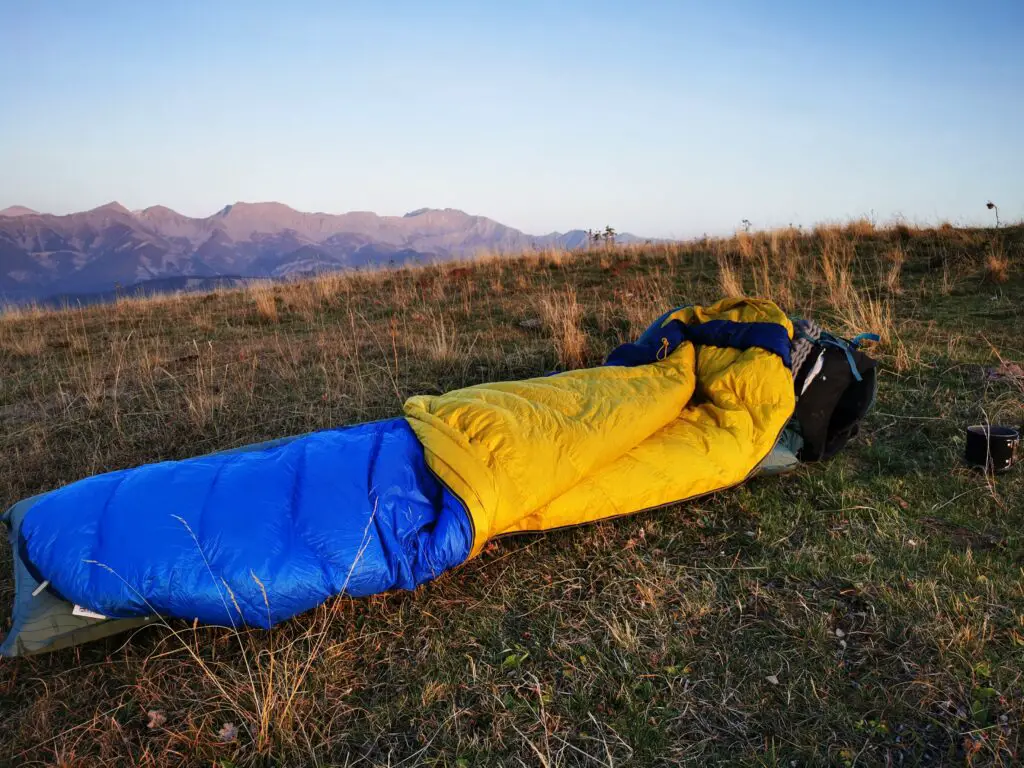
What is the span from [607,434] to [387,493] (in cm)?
95

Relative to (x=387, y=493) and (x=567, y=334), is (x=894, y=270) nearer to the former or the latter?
(x=567, y=334)

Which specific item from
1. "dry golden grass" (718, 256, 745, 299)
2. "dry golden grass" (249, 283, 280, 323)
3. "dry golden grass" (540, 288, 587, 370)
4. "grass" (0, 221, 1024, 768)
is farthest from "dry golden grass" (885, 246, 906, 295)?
"dry golden grass" (249, 283, 280, 323)

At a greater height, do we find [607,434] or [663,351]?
[663,351]

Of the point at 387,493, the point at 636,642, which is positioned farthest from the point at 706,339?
the point at 387,493

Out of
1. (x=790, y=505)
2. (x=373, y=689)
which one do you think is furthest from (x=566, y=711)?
(x=790, y=505)

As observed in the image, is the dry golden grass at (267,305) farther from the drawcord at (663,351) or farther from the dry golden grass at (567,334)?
the drawcord at (663,351)

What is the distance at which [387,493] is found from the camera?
2.28m

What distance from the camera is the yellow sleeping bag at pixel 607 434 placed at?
91.7 inches

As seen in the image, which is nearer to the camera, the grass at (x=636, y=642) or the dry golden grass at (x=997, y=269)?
the grass at (x=636, y=642)

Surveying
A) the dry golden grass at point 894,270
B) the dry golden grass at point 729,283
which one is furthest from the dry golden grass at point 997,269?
the dry golden grass at point 729,283

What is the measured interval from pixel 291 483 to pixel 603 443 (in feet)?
4.12

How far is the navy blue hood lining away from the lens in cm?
307

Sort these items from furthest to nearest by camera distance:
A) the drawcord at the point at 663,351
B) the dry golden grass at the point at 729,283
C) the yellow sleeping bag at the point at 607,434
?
the dry golden grass at the point at 729,283 → the drawcord at the point at 663,351 → the yellow sleeping bag at the point at 607,434

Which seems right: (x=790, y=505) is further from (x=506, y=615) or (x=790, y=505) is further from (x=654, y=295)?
(x=654, y=295)
